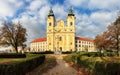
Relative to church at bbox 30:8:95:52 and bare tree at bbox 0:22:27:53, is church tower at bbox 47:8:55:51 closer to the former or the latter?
church at bbox 30:8:95:52

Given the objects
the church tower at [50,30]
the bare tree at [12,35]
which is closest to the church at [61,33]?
the church tower at [50,30]

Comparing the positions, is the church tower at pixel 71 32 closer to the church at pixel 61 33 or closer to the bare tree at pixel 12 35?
the church at pixel 61 33

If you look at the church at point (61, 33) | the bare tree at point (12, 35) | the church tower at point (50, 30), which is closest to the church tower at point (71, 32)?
the church at point (61, 33)

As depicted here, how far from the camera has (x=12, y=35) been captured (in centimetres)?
7244

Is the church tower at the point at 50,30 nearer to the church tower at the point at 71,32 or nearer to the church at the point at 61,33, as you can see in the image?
the church at the point at 61,33

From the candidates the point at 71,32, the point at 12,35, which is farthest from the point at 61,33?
the point at 12,35

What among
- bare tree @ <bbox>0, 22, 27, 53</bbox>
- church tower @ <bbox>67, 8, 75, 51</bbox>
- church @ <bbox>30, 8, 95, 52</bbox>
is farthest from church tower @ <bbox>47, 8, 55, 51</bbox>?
bare tree @ <bbox>0, 22, 27, 53</bbox>

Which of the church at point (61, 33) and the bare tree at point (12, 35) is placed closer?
the bare tree at point (12, 35)

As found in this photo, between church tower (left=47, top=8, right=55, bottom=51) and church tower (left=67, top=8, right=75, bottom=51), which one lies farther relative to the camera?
church tower (left=67, top=8, right=75, bottom=51)

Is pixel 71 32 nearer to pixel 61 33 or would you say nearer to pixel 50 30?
pixel 61 33

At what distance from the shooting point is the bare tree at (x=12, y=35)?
71938 millimetres

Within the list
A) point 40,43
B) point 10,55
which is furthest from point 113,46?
point 40,43

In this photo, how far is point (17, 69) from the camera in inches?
648

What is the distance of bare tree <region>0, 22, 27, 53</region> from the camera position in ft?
236
